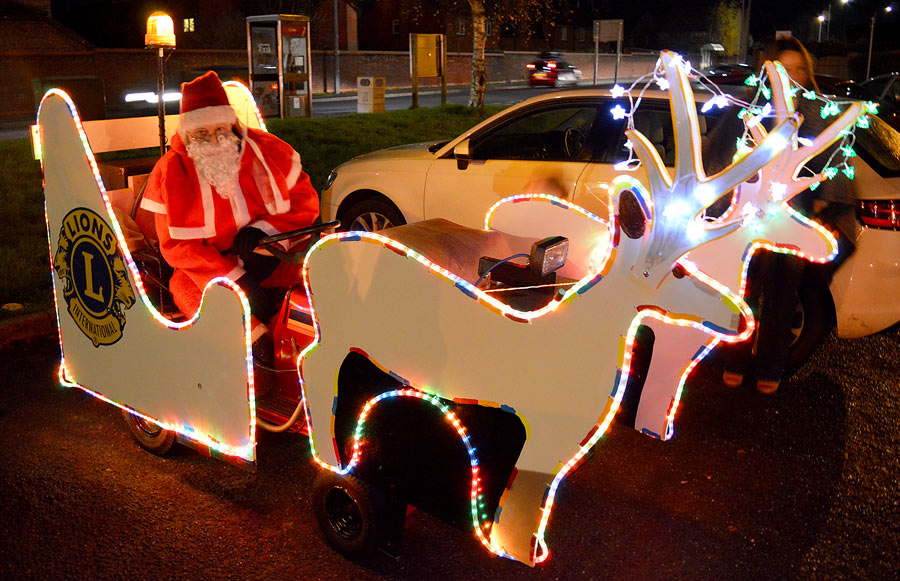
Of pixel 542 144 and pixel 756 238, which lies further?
pixel 542 144

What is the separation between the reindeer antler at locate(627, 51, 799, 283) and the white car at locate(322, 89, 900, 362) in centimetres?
191

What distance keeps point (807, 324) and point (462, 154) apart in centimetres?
274

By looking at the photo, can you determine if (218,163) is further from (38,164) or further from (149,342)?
(38,164)

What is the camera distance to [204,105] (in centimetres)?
369

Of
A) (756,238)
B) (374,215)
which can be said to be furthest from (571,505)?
(374,215)

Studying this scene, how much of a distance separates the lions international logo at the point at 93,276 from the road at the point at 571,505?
72cm

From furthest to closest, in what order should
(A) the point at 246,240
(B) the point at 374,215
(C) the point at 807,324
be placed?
(B) the point at 374,215, (C) the point at 807,324, (A) the point at 246,240

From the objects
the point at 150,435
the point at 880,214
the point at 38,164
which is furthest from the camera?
the point at 38,164

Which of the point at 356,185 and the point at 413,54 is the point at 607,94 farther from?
the point at 413,54

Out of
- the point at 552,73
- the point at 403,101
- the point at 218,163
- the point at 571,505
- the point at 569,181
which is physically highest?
the point at 552,73

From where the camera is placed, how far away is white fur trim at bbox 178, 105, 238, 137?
364 cm

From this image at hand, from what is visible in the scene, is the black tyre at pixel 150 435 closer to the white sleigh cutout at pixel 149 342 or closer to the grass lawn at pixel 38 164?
the white sleigh cutout at pixel 149 342

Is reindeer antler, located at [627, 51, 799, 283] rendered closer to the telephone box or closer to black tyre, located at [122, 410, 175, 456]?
black tyre, located at [122, 410, 175, 456]

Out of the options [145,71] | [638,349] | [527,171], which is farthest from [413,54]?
[638,349]
